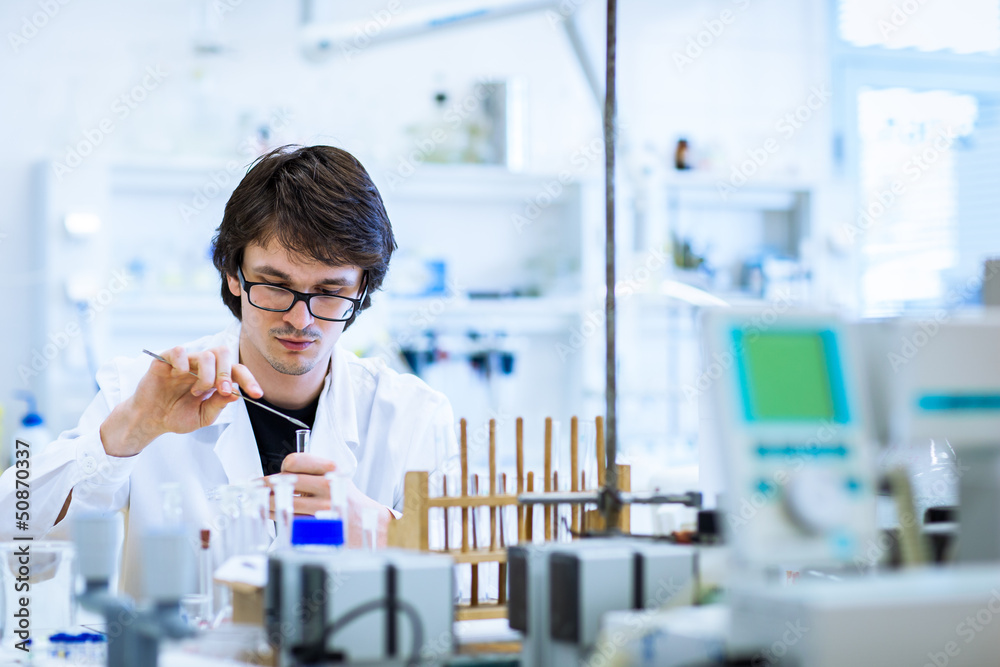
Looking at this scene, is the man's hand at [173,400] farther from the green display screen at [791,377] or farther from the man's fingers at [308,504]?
the green display screen at [791,377]

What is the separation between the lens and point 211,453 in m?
1.90

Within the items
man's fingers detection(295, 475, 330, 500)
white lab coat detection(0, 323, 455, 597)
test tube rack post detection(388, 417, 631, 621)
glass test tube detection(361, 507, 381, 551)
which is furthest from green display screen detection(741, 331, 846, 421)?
white lab coat detection(0, 323, 455, 597)

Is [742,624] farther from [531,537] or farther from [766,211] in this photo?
[766,211]

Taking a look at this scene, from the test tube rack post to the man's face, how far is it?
0.63 meters

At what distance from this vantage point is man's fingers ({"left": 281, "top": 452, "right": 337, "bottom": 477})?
135cm

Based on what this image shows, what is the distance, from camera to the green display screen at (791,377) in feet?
2.79

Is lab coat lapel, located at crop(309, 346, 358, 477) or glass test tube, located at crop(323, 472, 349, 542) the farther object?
lab coat lapel, located at crop(309, 346, 358, 477)

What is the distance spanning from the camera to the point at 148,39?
366 cm

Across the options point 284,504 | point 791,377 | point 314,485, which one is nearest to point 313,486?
point 314,485

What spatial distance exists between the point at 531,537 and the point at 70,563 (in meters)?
0.61

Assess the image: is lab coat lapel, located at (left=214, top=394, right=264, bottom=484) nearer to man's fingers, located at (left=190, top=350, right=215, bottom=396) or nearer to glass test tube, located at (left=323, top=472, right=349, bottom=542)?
man's fingers, located at (left=190, top=350, right=215, bottom=396)

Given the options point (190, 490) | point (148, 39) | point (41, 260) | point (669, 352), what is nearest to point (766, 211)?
point (669, 352)

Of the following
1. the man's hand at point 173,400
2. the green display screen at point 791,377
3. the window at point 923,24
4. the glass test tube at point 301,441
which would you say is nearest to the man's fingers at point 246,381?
the man's hand at point 173,400

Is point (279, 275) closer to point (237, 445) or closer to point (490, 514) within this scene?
point (237, 445)
